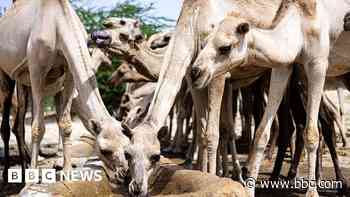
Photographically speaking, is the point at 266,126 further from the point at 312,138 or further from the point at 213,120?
the point at 213,120

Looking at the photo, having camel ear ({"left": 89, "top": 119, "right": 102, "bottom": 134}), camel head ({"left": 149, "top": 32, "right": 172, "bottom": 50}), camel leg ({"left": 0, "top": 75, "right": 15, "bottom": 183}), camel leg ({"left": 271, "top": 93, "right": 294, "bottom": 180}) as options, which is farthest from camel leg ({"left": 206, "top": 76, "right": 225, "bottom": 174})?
camel head ({"left": 149, "top": 32, "right": 172, "bottom": 50})

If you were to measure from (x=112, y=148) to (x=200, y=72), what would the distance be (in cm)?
93

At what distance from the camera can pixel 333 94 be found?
535 inches

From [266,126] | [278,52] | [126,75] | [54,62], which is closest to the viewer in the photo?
[278,52]

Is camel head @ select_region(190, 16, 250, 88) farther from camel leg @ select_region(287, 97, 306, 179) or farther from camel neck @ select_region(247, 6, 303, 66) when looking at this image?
camel leg @ select_region(287, 97, 306, 179)

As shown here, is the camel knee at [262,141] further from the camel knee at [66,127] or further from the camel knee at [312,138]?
the camel knee at [66,127]

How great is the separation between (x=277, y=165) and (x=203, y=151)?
1.31 m

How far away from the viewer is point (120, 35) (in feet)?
27.9

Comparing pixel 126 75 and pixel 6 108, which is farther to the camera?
pixel 126 75

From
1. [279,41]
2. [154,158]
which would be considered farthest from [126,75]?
[154,158]

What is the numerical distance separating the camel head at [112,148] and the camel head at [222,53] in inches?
29.7

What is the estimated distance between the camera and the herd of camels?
546cm

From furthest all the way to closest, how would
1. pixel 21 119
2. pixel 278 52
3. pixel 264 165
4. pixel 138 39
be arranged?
pixel 264 165, pixel 138 39, pixel 21 119, pixel 278 52

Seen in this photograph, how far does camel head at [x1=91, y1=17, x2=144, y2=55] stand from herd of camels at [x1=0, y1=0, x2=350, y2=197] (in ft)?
0.09
